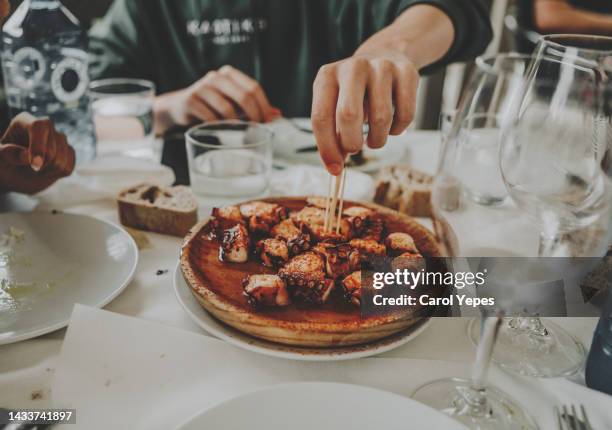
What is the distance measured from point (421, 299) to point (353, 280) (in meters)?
0.09

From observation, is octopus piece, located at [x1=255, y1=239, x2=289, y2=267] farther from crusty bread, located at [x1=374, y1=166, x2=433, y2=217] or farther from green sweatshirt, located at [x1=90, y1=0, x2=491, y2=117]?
green sweatshirt, located at [x1=90, y1=0, x2=491, y2=117]

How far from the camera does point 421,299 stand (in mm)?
623

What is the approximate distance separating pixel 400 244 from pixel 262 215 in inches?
8.7

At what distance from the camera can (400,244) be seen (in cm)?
72

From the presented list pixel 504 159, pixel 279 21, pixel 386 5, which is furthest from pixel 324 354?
pixel 279 21

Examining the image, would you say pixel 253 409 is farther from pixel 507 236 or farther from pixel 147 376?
pixel 507 236

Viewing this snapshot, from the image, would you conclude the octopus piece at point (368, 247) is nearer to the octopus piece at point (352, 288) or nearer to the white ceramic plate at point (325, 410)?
the octopus piece at point (352, 288)

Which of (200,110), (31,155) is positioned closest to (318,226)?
(31,155)

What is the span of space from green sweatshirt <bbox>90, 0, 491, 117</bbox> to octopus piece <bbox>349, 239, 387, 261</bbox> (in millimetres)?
1026

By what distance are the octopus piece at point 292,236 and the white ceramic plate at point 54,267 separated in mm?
214

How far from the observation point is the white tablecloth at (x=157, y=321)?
0.55 metres

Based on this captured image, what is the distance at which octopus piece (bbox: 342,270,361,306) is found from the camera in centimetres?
62

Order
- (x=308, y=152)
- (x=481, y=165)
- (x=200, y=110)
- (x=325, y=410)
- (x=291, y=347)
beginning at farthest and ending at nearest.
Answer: (x=200, y=110) < (x=308, y=152) < (x=481, y=165) < (x=291, y=347) < (x=325, y=410)

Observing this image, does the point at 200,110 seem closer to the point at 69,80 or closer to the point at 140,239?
→ the point at 69,80
